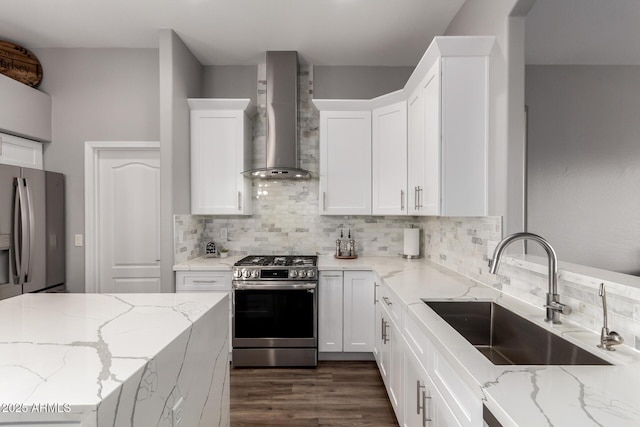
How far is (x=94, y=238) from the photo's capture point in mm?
3145

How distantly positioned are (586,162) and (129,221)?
13.0 feet

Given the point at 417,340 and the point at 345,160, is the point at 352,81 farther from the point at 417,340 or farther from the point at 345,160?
the point at 417,340

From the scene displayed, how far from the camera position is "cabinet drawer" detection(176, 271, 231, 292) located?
9.41 ft

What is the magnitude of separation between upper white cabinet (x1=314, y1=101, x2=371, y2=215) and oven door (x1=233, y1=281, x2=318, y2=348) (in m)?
0.89

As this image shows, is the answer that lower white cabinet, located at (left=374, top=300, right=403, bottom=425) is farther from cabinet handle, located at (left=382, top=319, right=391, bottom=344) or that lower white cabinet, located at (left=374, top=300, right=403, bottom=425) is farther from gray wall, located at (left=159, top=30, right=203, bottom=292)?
gray wall, located at (left=159, top=30, right=203, bottom=292)

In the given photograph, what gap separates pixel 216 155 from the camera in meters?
3.16

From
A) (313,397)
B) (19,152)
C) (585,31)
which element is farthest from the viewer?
(19,152)

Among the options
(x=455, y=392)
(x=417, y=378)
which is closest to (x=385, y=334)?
(x=417, y=378)

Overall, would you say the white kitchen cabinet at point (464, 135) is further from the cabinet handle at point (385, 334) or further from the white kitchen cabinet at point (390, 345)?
the cabinet handle at point (385, 334)

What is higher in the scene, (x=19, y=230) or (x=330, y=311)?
(x=19, y=230)

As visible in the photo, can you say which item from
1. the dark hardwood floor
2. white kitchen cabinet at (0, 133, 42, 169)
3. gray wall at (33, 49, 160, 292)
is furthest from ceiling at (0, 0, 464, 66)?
the dark hardwood floor

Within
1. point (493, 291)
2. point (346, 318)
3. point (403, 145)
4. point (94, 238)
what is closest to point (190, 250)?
point (94, 238)

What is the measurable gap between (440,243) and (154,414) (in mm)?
2497

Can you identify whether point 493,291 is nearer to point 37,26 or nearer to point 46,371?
point 46,371
